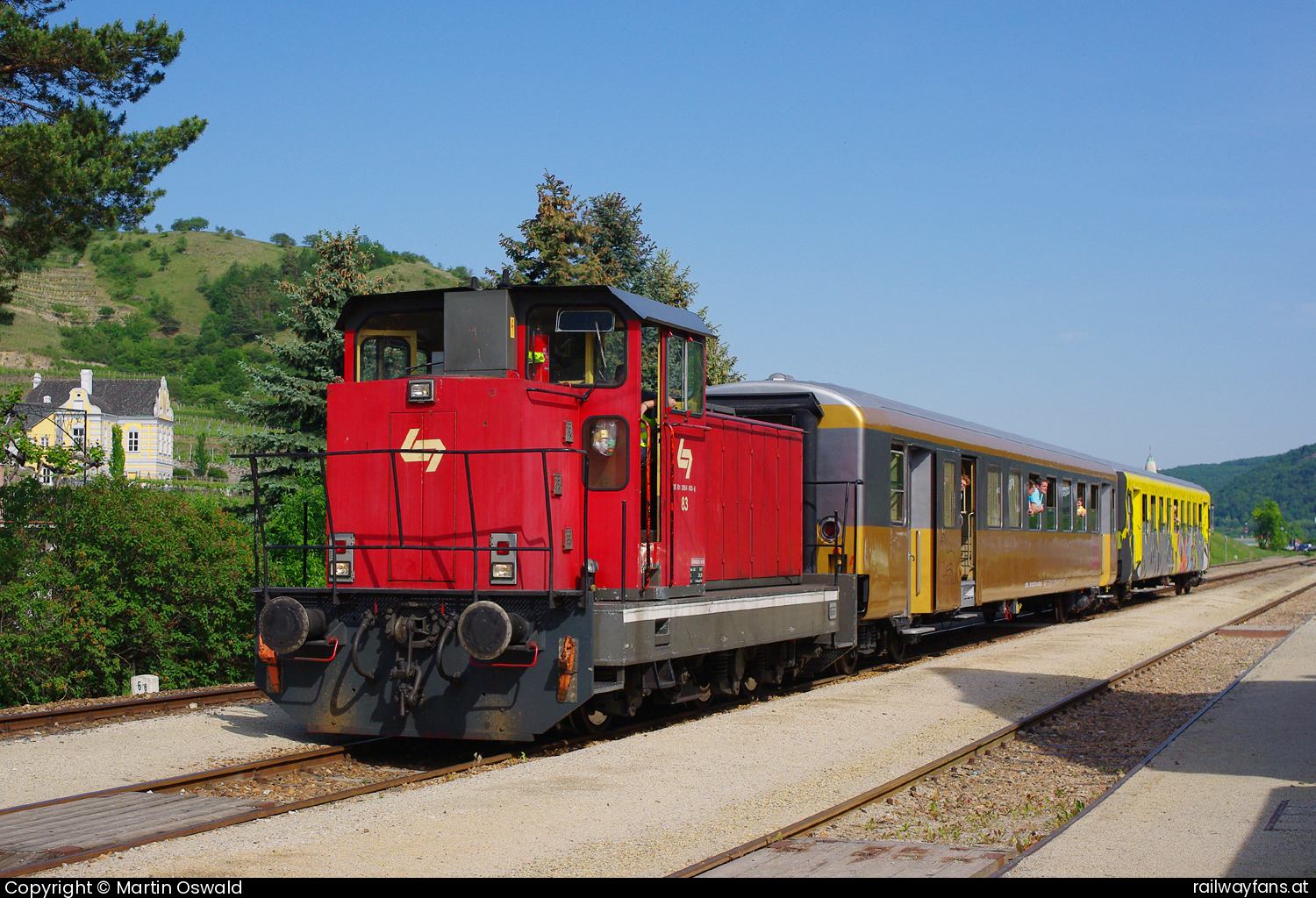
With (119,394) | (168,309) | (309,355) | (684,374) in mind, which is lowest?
(684,374)

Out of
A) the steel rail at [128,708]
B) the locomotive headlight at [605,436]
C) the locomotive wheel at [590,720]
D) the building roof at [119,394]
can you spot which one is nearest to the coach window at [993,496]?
the locomotive wheel at [590,720]

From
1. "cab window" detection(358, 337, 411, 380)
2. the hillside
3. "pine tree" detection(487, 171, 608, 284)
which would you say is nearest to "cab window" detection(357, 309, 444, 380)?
"cab window" detection(358, 337, 411, 380)

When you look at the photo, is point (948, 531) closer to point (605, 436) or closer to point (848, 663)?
point (848, 663)

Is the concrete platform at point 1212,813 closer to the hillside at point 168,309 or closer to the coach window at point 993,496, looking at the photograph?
the coach window at point 993,496

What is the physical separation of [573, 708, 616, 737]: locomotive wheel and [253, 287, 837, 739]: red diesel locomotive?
0.10 feet

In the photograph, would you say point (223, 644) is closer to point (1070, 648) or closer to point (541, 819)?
point (541, 819)

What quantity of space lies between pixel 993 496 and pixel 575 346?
9.95m

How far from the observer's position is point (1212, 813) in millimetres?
6500

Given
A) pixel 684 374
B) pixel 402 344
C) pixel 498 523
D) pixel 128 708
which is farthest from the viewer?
pixel 128 708

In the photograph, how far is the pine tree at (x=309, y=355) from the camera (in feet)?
70.7

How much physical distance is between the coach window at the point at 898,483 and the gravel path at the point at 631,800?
84.3 inches

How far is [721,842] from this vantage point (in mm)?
5777

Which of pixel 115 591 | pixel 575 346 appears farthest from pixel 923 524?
pixel 115 591
